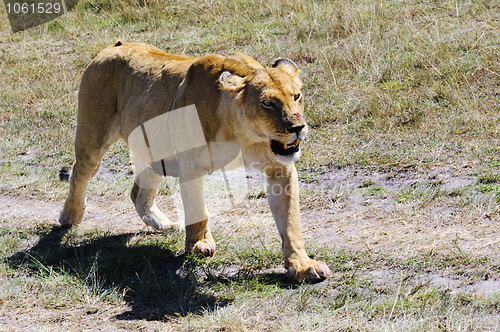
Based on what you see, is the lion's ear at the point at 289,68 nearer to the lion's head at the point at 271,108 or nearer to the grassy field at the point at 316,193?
the lion's head at the point at 271,108

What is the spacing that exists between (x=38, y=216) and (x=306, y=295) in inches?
113

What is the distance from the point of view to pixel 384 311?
3.81 m

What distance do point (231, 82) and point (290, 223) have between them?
906mm

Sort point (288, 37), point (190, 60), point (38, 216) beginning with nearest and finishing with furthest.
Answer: point (190, 60) < point (38, 216) < point (288, 37)

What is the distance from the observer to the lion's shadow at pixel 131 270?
424 centimetres

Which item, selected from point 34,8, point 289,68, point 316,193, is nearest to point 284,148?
point 289,68

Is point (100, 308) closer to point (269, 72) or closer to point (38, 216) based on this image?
point (269, 72)

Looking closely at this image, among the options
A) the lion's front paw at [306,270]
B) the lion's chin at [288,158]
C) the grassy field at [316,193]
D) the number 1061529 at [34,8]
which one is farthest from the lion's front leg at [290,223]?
the number 1061529 at [34,8]

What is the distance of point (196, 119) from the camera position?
4543 millimetres

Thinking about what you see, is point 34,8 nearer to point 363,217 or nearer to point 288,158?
point 363,217

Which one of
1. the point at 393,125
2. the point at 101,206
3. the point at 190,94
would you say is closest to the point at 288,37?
the point at 393,125

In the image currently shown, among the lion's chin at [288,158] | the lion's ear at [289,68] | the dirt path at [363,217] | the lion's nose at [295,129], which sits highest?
the lion's ear at [289,68]

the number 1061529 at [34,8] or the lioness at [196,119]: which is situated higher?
the number 1061529 at [34,8]

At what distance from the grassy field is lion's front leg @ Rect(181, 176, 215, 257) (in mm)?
128
